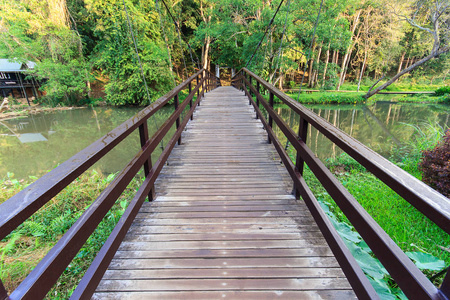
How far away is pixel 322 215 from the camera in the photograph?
1545mm

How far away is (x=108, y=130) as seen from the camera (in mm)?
13828

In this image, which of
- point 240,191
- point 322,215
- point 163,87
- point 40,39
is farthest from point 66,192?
point 40,39

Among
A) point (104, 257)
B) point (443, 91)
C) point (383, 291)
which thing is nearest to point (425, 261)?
point (383, 291)

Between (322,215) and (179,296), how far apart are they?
3.37 ft

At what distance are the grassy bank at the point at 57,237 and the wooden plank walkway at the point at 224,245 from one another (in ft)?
3.98

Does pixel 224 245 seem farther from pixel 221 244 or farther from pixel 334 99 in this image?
pixel 334 99

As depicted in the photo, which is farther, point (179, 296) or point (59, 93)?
point (59, 93)

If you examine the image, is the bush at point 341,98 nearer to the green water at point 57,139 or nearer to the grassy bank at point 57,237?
the green water at point 57,139

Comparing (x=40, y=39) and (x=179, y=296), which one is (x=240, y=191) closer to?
(x=179, y=296)

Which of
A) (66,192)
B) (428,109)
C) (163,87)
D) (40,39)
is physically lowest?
(428,109)

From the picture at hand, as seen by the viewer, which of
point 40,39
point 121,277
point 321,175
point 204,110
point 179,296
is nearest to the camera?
point 179,296

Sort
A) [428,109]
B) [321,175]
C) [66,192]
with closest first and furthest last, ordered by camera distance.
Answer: [321,175]
[66,192]
[428,109]

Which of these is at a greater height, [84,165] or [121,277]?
[84,165]

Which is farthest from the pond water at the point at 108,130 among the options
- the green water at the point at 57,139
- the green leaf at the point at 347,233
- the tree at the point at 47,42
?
the green leaf at the point at 347,233
